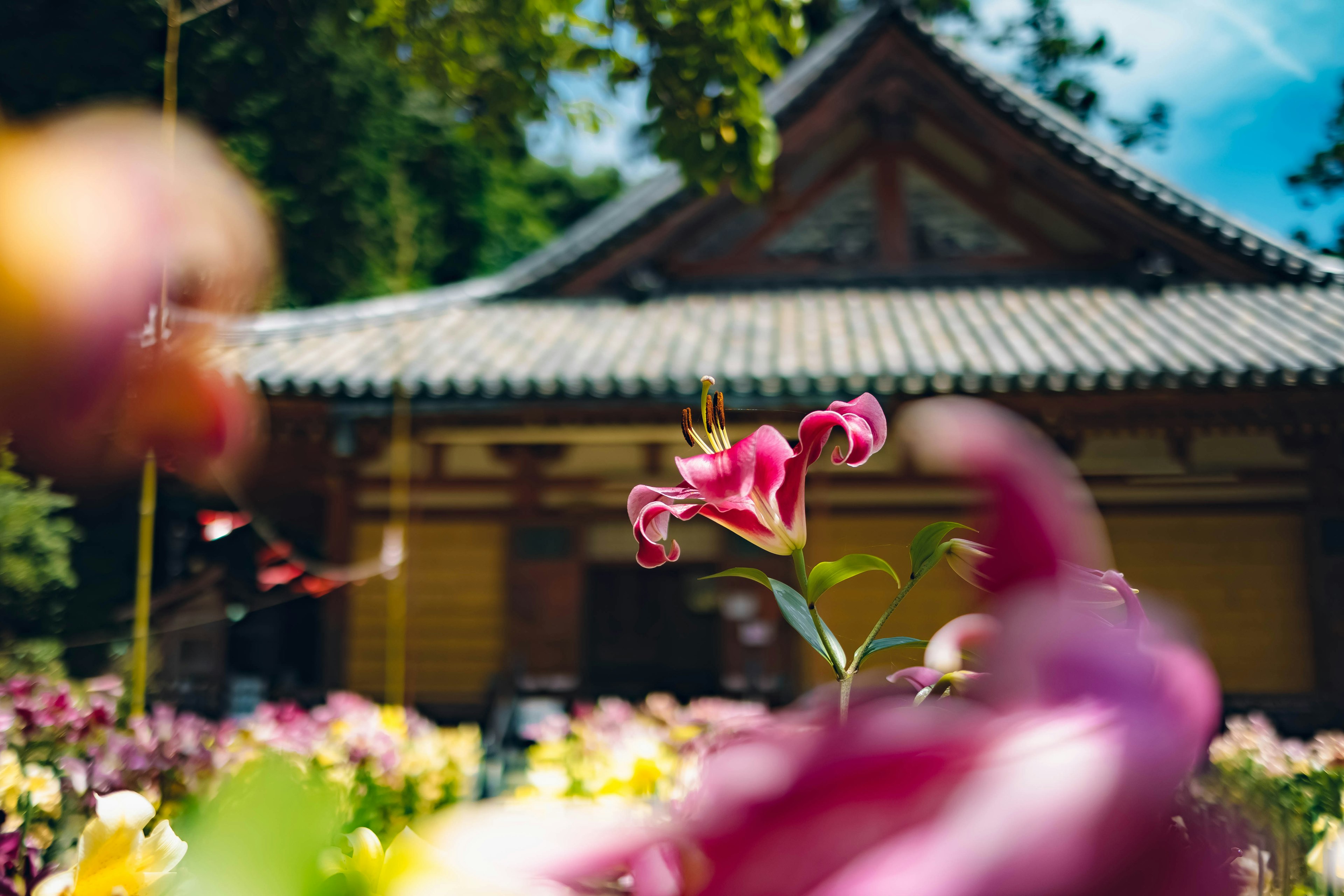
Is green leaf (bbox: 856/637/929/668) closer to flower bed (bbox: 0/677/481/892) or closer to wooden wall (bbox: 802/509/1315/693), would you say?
flower bed (bbox: 0/677/481/892)

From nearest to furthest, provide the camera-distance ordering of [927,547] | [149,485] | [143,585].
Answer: [927,547]
[149,485]
[143,585]

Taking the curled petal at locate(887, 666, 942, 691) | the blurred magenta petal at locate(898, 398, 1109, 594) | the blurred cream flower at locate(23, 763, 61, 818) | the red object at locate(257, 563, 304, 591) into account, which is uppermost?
the blurred magenta petal at locate(898, 398, 1109, 594)

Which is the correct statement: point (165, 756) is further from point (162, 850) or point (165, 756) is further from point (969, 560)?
point (969, 560)

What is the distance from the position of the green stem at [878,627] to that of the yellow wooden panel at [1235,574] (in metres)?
5.80

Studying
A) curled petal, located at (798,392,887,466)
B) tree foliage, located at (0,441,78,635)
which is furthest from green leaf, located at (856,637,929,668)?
tree foliage, located at (0,441,78,635)

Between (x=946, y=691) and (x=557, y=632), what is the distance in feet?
19.3

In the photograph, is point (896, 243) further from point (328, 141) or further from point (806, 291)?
point (328, 141)

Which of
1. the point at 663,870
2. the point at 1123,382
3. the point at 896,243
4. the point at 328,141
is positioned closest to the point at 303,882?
the point at 663,870

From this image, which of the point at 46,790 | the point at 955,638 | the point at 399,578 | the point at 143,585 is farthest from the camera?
the point at 399,578

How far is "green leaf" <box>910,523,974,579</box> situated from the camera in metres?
0.42

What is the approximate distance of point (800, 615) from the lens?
478 mm

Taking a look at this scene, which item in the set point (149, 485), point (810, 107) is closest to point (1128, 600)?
point (149, 485)

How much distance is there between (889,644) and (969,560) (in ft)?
0.56

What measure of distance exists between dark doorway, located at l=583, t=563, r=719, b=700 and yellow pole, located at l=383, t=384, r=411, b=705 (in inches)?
52.6
